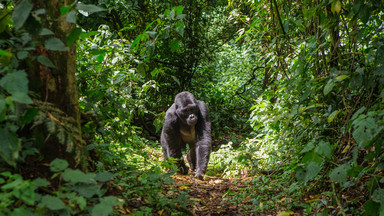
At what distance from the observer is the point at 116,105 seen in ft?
11.4

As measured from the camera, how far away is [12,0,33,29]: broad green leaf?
4.50 feet

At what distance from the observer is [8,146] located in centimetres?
134

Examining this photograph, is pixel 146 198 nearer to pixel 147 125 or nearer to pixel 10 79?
pixel 10 79

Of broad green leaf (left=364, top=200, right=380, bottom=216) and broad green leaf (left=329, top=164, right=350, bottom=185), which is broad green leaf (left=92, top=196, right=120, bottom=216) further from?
broad green leaf (left=364, top=200, right=380, bottom=216)

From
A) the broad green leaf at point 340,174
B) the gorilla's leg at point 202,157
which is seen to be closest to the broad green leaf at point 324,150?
the broad green leaf at point 340,174

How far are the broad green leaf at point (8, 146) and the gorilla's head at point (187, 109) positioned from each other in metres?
3.85

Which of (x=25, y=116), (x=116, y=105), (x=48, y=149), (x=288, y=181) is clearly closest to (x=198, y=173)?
(x=288, y=181)

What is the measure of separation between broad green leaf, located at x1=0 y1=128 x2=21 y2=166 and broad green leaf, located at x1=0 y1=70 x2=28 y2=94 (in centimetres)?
18

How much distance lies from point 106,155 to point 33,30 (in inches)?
57.8

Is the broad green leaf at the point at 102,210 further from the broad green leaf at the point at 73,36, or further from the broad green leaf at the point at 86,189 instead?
the broad green leaf at the point at 73,36

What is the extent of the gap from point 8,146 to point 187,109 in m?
3.96

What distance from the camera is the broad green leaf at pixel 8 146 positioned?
1327 millimetres

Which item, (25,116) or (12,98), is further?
(25,116)

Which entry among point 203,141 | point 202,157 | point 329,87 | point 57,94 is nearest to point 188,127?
point 203,141
